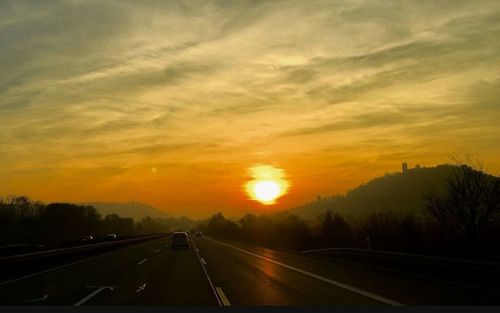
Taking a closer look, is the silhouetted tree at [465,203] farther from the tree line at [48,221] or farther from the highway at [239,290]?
the tree line at [48,221]

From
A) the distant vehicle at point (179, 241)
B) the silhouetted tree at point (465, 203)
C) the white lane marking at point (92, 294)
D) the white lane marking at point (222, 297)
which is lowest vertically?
the white lane marking at point (222, 297)

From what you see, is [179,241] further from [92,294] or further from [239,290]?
[92,294]

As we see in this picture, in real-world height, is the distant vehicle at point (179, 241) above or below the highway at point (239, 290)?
above

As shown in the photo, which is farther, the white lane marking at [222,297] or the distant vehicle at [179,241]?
the distant vehicle at [179,241]

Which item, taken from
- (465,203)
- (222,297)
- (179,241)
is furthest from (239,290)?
(179,241)

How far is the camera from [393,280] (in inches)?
621

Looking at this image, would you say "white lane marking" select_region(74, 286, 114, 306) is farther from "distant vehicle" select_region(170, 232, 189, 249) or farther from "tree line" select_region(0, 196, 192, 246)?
"tree line" select_region(0, 196, 192, 246)

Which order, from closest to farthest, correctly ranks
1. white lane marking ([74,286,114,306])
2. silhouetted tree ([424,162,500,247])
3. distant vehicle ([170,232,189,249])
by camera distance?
1. white lane marking ([74,286,114,306])
2. silhouetted tree ([424,162,500,247])
3. distant vehicle ([170,232,189,249])

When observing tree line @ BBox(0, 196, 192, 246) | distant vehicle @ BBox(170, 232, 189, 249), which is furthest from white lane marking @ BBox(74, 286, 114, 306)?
tree line @ BBox(0, 196, 192, 246)

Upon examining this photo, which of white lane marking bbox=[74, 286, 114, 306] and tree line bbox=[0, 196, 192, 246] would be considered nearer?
white lane marking bbox=[74, 286, 114, 306]

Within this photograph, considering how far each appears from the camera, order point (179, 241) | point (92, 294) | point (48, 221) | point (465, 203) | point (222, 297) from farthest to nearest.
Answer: point (48, 221) < point (179, 241) < point (465, 203) < point (92, 294) < point (222, 297)

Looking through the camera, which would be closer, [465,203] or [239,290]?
[239,290]

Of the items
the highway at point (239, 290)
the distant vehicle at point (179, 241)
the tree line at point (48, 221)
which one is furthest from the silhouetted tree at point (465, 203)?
the tree line at point (48, 221)

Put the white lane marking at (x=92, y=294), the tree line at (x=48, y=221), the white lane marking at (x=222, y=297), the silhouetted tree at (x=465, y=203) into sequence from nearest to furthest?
the white lane marking at (x=222, y=297), the white lane marking at (x=92, y=294), the silhouetted tree at (x=465, y=203), the tree line at (x=48, y=221)
